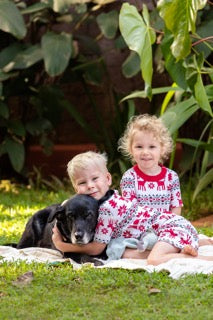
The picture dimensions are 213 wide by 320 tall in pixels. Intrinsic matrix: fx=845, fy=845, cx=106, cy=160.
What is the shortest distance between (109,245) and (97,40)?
170 inches

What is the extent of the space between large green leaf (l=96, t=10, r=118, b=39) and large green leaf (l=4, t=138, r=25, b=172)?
4.31 feet

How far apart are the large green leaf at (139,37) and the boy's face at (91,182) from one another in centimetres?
84

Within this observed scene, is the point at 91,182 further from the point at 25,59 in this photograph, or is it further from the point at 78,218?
the point at 25,59

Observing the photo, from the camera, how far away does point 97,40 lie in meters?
8.24

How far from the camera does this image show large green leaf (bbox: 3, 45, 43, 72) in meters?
7.32

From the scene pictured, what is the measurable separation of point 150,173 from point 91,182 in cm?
55

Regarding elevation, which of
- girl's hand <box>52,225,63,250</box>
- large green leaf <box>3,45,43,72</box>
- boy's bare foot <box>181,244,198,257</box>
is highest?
large green leaf <box>3,45,43,72</box>

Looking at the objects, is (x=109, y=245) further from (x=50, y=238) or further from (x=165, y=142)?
(x=165, y=142)

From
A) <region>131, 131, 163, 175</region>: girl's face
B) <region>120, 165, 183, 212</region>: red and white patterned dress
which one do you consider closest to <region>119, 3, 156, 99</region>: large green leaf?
<region>131, 131, 163, 175</region>: girl's face

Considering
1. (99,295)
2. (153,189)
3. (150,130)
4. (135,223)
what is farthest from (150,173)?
(99,295)

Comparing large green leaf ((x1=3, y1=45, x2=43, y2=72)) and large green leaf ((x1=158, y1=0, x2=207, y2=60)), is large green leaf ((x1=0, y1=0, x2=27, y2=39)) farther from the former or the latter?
large green leaf ((x1=158, y1=0, x2=207, y2=60))

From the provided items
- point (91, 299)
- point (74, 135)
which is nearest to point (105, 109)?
point (74, 135)

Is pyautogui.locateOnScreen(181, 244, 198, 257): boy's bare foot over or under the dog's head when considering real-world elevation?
under

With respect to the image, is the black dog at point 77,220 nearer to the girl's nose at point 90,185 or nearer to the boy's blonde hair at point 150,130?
the girl's nose at point 90,185
